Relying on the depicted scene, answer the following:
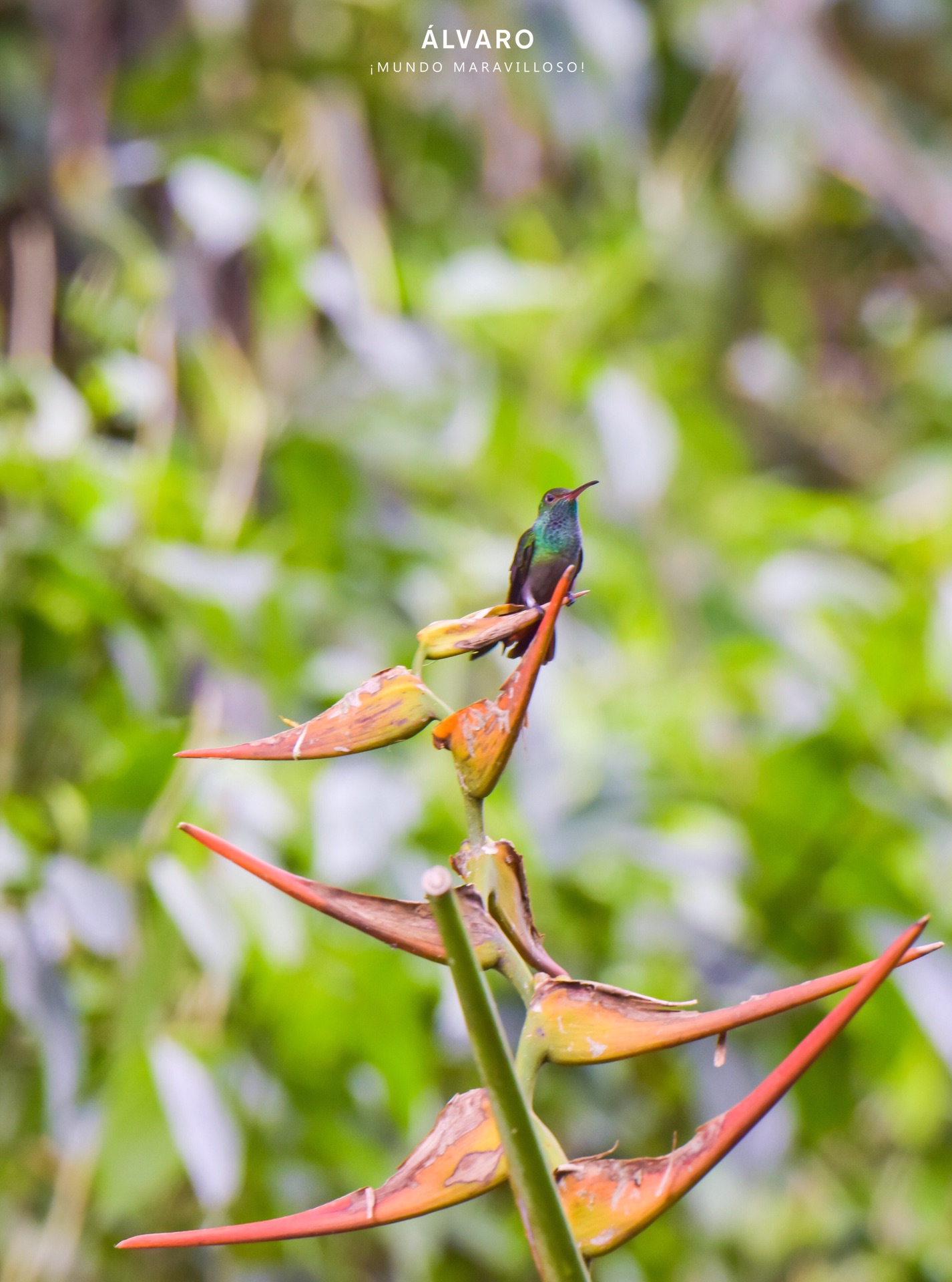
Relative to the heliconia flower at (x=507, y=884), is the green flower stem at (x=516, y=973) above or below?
below

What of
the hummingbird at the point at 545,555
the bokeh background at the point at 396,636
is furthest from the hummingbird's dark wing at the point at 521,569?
the bokeh background at the point at 396,636

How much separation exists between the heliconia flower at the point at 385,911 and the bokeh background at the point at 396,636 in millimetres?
232

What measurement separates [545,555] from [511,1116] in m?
0.06

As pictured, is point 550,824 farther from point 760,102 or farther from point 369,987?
point 760,102

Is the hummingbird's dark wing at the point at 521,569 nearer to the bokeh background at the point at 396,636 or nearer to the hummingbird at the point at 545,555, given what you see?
the hummingbird at the point at 545,555

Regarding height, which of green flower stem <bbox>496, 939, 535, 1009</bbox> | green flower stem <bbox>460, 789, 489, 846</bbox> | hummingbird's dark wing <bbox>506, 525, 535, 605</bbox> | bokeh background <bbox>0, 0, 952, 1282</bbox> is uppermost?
bokeh background <bbox>0, 0, 952, 1282</bbox>

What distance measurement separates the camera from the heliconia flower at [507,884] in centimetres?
10

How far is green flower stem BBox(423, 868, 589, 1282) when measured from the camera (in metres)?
0.08

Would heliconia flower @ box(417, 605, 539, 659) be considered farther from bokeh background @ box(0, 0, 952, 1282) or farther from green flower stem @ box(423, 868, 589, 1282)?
bokeh background @ box(0, 0, 952, 1282)

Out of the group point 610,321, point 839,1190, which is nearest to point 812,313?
point 610,321

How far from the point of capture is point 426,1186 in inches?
3.6

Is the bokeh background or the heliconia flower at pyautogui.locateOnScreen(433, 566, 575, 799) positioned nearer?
the heliconia flower at pyautogui.locateOnScreen(433, 566, 575, 799)

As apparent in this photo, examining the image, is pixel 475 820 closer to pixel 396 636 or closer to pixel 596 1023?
pixel 596 1023

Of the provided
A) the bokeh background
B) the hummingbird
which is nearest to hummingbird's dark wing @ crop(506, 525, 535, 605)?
the hummingbird
